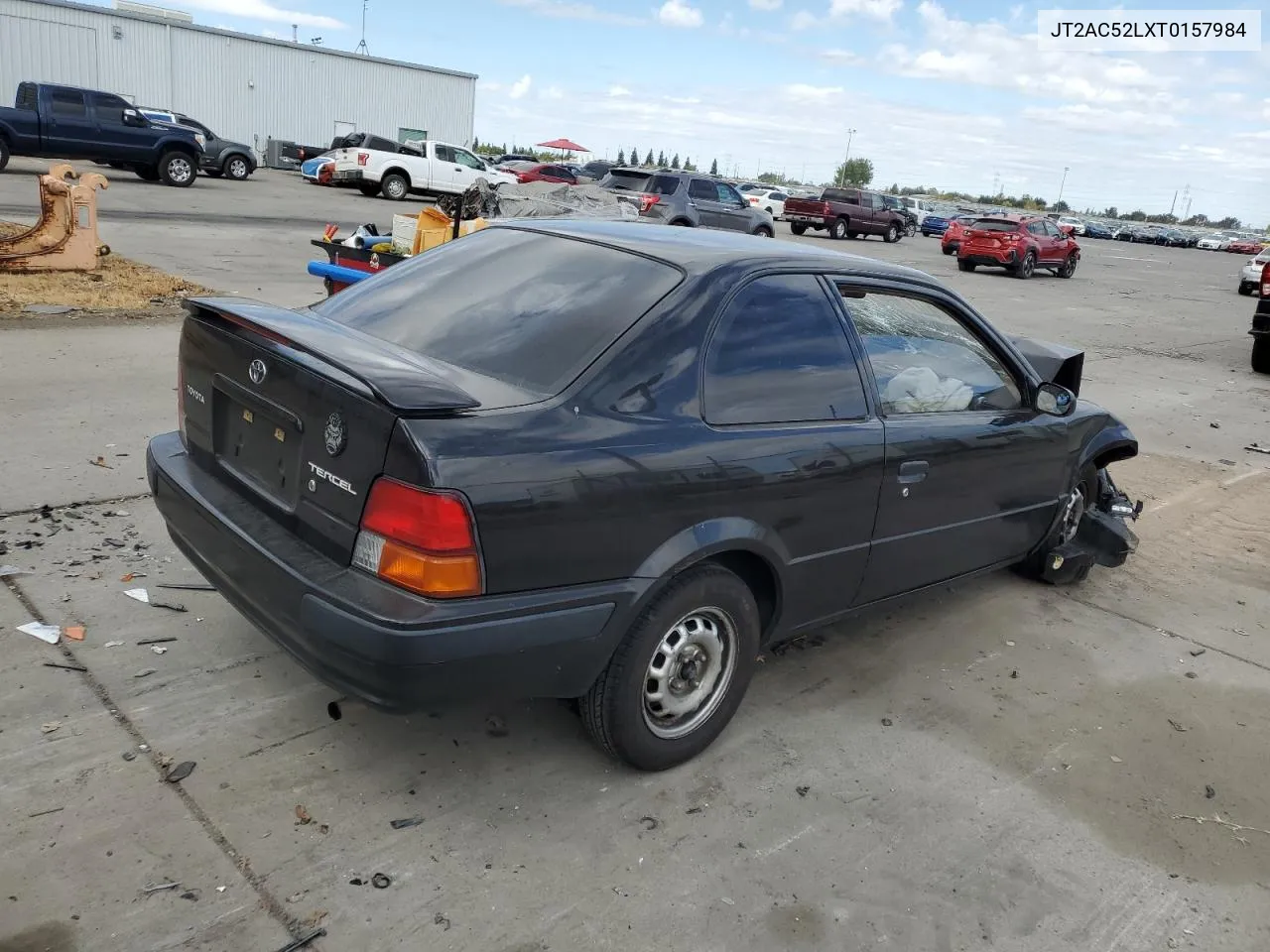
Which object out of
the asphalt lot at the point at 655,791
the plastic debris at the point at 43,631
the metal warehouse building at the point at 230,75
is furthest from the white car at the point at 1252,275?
the metal warehouse building at the point at 230,75

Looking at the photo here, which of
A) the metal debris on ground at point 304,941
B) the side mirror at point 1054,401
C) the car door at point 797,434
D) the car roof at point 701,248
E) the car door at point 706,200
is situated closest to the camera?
the metal debris on ground at point 304,941

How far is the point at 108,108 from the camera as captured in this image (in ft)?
73.2

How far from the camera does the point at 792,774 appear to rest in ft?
10.8

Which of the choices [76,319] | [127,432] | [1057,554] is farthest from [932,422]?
[76,319]

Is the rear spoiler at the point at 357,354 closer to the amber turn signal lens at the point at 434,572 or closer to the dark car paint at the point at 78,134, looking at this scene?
the amber turn signal lens at the point at 434,572

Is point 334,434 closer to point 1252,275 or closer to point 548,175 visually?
point 1252,275

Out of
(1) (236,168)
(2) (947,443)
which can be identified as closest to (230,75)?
(1) (236,168)

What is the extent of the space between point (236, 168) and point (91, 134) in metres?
6.84

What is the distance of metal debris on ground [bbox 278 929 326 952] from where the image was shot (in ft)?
7.72

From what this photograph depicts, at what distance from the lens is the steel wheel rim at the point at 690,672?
3090mm

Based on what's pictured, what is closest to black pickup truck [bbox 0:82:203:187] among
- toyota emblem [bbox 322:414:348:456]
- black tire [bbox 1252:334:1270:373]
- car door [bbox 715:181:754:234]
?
car door [bbox 715:181:754:234]

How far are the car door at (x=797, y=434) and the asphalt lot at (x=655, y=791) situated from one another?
0.65 metres

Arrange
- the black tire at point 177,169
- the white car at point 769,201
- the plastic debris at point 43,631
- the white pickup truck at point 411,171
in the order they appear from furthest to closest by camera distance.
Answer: the white car at point 769,201, the white pickup truck at point 411,171, the black tire at point 177,169, the plastic debris at point 43,631

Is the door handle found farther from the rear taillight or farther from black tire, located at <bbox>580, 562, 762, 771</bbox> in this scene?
the rear taillight
